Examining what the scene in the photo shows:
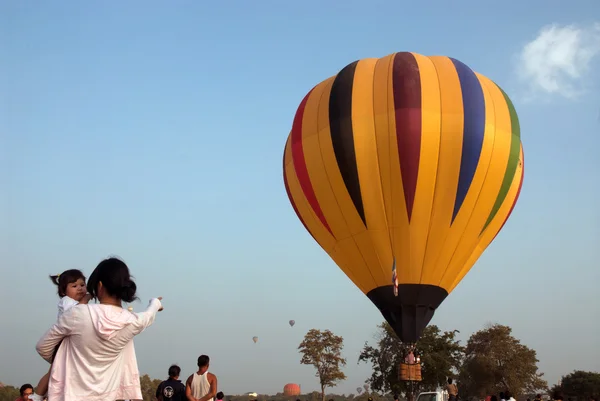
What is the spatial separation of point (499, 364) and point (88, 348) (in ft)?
144

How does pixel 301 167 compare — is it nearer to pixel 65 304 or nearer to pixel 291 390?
pixel 65 304

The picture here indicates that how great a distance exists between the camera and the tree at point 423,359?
38.2 metres

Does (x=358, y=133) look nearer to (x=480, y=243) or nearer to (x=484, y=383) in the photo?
(x=480, y=243)

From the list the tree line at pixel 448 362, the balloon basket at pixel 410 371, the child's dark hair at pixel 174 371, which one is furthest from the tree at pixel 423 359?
the child's dark hair at pixel 174 371

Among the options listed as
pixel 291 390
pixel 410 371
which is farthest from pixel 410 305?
pixel 291 390

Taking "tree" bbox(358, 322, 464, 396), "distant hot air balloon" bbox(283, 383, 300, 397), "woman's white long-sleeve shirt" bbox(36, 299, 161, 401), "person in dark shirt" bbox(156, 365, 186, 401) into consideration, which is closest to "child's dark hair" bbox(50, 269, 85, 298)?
"woman's white long-sleeve shirt" bbox(36, 299, 161, 401)

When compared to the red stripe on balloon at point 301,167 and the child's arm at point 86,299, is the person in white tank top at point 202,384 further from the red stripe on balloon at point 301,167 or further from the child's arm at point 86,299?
the red stripe on balloon at point 301,167

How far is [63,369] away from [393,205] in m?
14.7

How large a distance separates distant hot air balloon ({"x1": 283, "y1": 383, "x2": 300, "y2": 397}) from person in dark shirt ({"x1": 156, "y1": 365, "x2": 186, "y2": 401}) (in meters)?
62.1

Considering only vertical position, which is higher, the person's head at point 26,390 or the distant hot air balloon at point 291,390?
the distant hot air balloon at point 291,390

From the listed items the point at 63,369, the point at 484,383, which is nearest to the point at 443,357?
the point at 484,383

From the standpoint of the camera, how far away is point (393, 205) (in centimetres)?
1742

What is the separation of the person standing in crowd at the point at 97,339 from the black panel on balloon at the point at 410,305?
14.9 metres

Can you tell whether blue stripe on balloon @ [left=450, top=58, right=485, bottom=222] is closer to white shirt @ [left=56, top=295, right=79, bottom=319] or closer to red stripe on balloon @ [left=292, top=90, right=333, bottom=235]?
red stripe on balloon @ [left=292, top=90, right=333, bottom=235]
